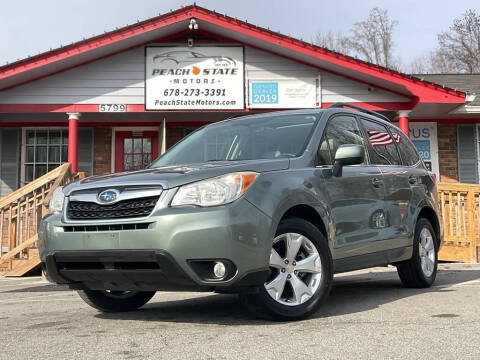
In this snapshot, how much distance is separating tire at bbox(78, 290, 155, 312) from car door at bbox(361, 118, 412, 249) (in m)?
2.26

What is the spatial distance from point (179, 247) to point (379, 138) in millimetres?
2918

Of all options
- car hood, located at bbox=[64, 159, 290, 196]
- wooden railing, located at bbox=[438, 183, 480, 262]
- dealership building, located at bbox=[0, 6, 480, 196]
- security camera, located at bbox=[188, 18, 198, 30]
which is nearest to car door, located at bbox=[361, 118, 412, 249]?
car hood, located at bbox=[64, 159, 290, 196]

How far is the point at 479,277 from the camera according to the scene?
689 centimetres

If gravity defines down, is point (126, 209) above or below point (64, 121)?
below

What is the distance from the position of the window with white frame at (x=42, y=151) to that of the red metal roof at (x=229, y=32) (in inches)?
76.7

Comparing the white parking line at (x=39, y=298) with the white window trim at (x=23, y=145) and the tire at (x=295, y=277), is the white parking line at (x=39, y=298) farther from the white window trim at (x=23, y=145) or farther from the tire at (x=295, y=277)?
the white window trim at (x=23, y=145)

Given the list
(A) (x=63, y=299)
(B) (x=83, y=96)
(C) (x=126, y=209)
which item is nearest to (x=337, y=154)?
(C) (x=126, y=209)

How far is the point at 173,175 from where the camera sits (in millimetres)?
3746

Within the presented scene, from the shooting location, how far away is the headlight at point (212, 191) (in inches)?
141

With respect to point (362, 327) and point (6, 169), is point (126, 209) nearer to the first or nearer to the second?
point (362, 327)

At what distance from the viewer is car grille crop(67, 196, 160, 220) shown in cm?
364

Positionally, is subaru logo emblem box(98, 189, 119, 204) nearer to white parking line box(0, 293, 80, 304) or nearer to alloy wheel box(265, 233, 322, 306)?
alloy wheel box(265, 233, 322, 306)

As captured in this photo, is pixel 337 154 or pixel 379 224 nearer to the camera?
pixel 337 154

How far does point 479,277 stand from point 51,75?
951cm
